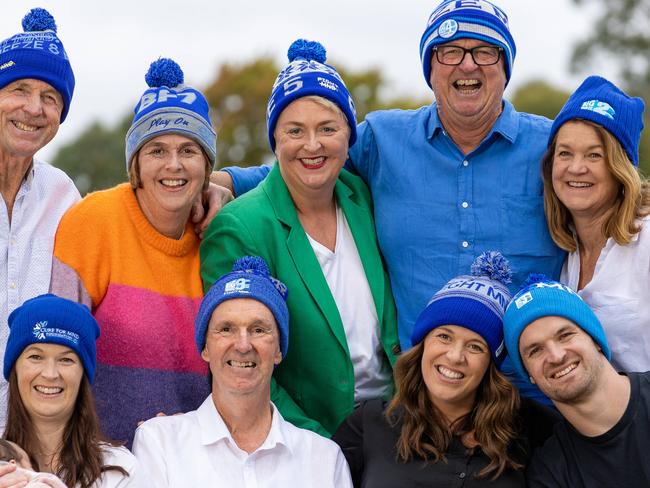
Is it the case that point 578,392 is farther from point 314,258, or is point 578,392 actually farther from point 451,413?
point 314,258

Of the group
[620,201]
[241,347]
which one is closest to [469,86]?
[620,201]

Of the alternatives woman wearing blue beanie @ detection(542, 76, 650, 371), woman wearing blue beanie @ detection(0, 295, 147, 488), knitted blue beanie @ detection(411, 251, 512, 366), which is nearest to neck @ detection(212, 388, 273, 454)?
woman wearing blue beanie @ detection(0, 295, 147, 488)

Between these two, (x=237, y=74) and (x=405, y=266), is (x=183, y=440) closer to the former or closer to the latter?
(x=405, y=266)

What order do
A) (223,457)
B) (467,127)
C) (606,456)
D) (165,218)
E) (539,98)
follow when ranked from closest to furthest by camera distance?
(606,456) < (223,457) < (165,218) < (467,127) < (539,98)

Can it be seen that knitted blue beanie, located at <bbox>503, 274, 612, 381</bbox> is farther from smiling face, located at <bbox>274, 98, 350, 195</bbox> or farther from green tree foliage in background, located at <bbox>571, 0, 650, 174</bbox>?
green tree foliage in background, located at <bbox>571, 0, 650, 174</bbox>

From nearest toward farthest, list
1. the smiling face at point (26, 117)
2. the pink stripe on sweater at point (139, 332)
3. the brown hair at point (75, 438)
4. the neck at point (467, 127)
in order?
the brown hair at point (75, 438), the pink stripe on sweater at point (139, 332), the smiling face at point (26, 117), the neck at point (467, 127)

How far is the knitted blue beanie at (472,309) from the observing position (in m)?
5.49

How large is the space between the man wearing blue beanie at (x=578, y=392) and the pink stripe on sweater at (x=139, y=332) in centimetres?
171

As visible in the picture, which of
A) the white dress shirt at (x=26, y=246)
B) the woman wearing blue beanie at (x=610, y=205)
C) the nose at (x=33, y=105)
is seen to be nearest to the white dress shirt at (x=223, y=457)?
the white dress shirt at (x=26, y=246)

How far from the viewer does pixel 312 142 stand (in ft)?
19.8

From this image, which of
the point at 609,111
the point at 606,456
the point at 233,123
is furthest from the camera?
the point at 233,123

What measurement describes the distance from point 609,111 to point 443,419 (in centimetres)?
183

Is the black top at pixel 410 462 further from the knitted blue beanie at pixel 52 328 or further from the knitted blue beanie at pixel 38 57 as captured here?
the knitted blue beanie at pixel 38 57

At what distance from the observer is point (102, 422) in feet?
18.8
